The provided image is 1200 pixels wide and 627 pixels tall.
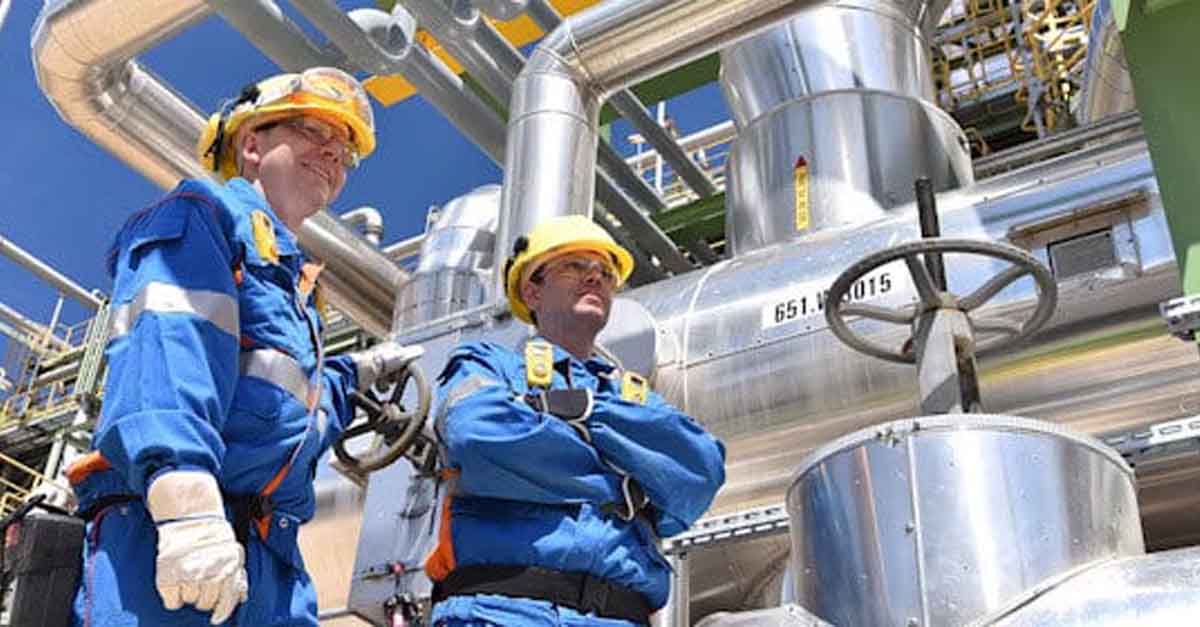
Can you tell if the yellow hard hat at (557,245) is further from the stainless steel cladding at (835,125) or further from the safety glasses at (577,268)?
the stainless steel cladding at (835,125)

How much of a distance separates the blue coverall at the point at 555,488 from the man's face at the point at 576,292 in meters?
0.27

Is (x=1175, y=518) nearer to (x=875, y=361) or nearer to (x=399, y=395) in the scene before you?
(x=875, y=361)

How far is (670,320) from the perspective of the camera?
4043 mm

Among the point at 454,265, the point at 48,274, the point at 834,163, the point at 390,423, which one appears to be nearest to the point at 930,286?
the point at 390,423

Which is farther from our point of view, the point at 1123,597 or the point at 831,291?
the point at 831,291

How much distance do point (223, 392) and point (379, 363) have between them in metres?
0.60

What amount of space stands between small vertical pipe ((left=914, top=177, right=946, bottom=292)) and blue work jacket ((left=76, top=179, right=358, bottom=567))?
1280mm

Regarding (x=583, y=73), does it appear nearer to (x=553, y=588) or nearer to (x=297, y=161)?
(x=297, y=161)

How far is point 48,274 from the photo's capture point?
12414mm

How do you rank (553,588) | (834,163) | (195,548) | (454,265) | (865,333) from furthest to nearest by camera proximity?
(454,265) < (834,163) < (865,333) < (553,588) < (195,548)

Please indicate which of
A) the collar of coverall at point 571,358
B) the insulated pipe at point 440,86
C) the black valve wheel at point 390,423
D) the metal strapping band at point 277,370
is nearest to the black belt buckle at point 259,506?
the metal strapping band at point 277,370

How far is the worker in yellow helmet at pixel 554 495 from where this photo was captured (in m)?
2.17

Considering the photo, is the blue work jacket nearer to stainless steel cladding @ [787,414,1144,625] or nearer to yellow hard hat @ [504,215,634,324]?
yellow hard hat @ [504,215,634,324]

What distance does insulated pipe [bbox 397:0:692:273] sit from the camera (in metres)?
5.32
